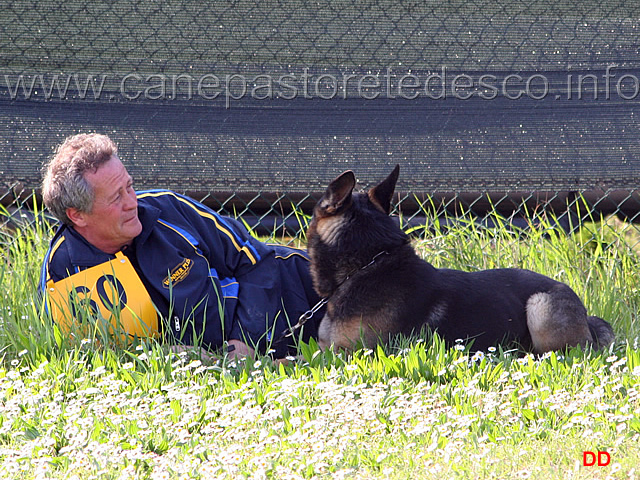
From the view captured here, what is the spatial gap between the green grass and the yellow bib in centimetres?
10

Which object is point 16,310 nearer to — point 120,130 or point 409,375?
point 120,130

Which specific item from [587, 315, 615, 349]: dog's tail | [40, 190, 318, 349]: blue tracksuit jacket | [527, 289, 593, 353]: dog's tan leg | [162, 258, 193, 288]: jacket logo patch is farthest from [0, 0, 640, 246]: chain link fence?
[527, 289, 593, 353]: dog's tan leg

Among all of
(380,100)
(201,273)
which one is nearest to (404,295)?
(201,273)

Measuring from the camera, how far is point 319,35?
15.2 ft

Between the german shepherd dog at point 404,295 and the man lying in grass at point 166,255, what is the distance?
449 millimetres

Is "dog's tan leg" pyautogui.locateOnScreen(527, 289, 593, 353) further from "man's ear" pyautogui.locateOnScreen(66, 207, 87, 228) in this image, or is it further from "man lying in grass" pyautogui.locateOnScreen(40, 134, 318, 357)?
"man's ear" pyautogui.locateOnScreen(66, 207, 87, 228)

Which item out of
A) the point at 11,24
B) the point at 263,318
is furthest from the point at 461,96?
the point at 11,24

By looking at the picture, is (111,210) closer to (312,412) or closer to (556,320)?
(312,412)

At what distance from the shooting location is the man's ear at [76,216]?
3.42 meters

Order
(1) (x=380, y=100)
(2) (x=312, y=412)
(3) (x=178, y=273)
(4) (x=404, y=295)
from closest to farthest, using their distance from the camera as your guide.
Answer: (2) (x=312, y=412)
(4) (x=404, y=295)
(3) (x=178, y=273)
(1) (x=380, y=100)

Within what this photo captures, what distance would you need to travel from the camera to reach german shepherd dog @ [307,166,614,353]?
3.16 meters

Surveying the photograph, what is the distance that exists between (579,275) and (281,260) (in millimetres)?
1843

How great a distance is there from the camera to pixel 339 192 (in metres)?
3.23

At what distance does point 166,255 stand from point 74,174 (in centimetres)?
59
